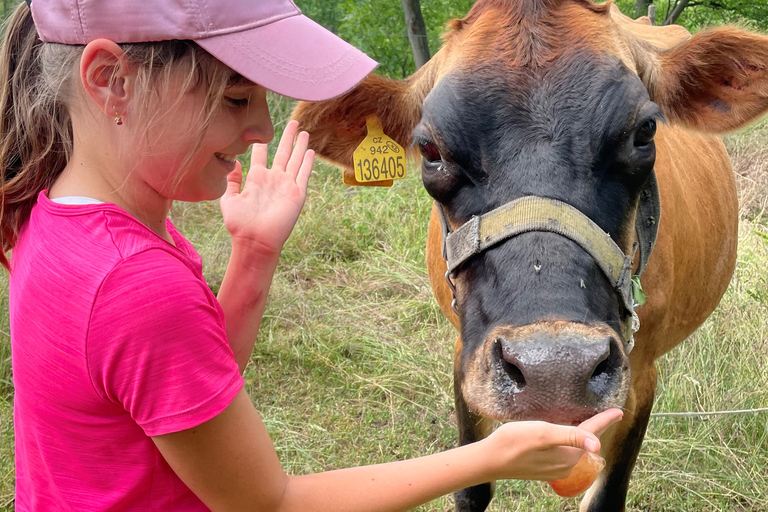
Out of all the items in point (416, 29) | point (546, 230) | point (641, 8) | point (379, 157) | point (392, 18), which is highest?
point (546, 230)

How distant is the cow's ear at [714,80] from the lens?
2.63m

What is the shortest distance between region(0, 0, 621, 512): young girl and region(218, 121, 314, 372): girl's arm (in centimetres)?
9

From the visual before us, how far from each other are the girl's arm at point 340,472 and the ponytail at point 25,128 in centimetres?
63

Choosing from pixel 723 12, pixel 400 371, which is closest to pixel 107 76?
pixel 400 371

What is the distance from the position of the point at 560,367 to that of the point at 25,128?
1294 millimetres

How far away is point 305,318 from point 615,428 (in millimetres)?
2757

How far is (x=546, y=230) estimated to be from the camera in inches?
79.4

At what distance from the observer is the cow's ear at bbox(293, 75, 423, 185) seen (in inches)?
116

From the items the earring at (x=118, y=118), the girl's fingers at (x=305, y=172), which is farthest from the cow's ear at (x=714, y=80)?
the earring at (x=118, y=118)

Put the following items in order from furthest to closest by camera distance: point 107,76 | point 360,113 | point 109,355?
point 360,113
point 107,76
point 109,355

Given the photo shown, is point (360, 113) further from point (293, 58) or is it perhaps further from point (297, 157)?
point (293, 58)

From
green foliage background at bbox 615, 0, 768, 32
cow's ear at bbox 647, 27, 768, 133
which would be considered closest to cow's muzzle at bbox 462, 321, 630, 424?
cow's ear at bbox 647, 27, 768, 133

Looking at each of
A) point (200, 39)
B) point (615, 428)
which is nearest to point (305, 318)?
point (615, 428)

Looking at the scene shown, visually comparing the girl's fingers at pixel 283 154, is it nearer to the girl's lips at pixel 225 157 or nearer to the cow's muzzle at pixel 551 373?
the girl's lips at pixel 225 157
